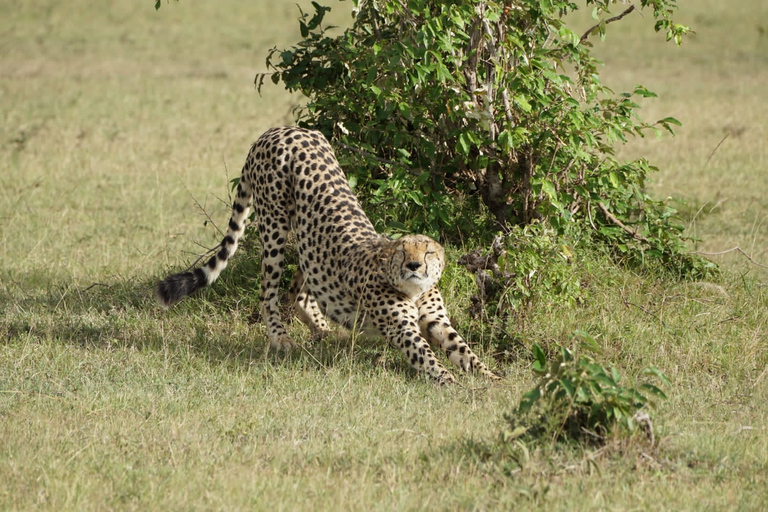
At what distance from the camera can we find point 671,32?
5.61 meters

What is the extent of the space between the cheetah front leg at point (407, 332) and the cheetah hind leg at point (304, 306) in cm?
91

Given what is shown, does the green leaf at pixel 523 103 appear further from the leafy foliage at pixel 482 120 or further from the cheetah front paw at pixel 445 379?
the cheetah front paw at pixel 445 379

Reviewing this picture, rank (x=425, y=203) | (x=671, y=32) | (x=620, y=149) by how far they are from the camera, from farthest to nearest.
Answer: (x=620, y=149) → (x=425, y=203) → (x=671, y=32)

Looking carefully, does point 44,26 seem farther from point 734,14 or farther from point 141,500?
point 141,500

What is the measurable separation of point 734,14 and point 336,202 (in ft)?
62.9

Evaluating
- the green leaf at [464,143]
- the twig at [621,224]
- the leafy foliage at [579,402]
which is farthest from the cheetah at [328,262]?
the twig at [621,224]

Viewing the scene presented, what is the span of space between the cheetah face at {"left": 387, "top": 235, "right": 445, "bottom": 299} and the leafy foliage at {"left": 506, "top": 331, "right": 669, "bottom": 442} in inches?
48.2

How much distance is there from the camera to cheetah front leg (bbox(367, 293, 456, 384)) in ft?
16.3

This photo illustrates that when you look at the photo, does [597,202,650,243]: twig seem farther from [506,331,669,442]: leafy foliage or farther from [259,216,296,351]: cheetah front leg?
[506,331,669,442]: leafy foliage

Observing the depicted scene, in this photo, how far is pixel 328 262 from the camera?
5680 millimetres

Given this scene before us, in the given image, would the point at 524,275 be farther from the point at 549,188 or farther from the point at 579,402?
the point at 579,402

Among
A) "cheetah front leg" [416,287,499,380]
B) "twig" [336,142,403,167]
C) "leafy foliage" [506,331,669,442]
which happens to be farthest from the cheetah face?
"leafy foliage" [506,331,669,442]

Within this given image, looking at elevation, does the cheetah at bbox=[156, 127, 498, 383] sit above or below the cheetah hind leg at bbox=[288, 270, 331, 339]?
above

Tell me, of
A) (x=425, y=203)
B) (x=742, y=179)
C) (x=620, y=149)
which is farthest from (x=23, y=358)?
(x=620, y=149)
